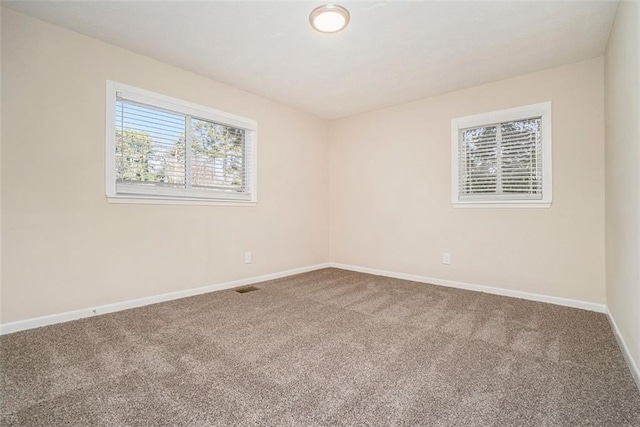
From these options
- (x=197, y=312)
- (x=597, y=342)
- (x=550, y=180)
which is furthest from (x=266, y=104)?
(x=597, y=342)

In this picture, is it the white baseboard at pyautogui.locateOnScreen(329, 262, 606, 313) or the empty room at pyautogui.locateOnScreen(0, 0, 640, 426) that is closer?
the empty room at pyautogui.locateOnScreen(0, 0, 640, 426)

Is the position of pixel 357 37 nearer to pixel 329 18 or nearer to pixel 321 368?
pixel 329 18

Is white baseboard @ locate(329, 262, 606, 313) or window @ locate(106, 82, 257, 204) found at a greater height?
window @ locate(106, 82, 257, 204)

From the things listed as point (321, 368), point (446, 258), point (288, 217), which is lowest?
point (321, 368)

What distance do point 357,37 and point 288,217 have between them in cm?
244

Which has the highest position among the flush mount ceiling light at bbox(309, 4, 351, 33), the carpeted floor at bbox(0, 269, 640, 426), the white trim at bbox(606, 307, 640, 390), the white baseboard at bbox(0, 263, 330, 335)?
the flush mount ceiling light at bbox(309, 4, 351, 33)

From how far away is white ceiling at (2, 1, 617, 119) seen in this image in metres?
2.16

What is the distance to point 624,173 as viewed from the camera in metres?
1.92

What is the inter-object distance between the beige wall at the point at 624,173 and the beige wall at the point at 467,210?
283 mm

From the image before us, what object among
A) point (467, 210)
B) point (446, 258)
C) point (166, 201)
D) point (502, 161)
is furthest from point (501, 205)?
point (166, 201)

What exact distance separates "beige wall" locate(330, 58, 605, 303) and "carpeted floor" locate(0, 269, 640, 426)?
0.54 meters

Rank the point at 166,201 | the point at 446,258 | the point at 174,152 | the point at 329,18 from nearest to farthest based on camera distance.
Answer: the point at 329,18, the point at 166,201, the point at 174,152, the point at 446,258

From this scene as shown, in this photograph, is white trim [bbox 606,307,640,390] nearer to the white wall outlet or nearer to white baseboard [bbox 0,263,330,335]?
the white wall outlet

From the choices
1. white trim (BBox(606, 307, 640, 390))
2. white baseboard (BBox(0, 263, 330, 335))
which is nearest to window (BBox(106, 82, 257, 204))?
white baseboard (BBox(0, 263, 330, 335))
